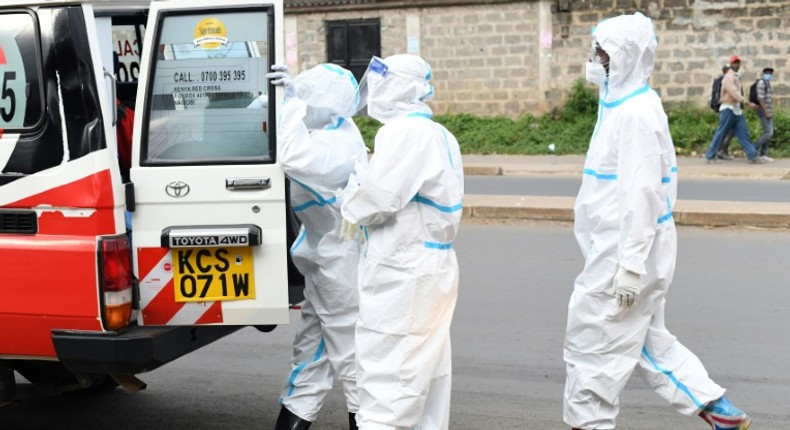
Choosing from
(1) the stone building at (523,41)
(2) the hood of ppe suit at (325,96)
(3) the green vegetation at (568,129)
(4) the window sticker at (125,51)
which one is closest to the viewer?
(2) the hood of ppe suit at (325,96)

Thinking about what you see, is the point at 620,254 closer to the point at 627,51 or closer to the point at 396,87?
the point at 627,51

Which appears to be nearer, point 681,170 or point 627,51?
point 627,51

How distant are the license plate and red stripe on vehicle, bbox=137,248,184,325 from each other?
3cm

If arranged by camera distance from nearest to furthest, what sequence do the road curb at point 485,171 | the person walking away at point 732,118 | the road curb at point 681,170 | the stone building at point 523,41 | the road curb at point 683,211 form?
the road curb at point 683,211 → the road curb at point 681,170 → the person walking away at point 732,118 → the road curb at point 485,171 → the stone building at point 523,41

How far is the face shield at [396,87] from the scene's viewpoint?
4.49 m

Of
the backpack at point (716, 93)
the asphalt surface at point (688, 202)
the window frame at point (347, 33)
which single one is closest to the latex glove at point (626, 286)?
the asphalt surface at point (688, 202)

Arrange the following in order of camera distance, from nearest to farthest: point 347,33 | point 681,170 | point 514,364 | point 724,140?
1. point 514,364
2. point 681,170
3. point 724,140
4. point 347,33

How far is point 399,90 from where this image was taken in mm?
4484

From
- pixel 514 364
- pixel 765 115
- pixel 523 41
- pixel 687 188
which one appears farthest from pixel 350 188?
pixel 523 41

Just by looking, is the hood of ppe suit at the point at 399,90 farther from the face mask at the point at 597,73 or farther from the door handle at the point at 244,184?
the face mask at the point at 597,73

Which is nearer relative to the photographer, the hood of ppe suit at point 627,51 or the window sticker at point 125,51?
the hood of ppe suit at point 627,51

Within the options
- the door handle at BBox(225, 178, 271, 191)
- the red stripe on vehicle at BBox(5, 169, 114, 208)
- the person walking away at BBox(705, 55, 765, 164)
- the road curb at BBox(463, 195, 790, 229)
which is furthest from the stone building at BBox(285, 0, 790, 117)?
the red stripe on vehicle at BBox(5, 169, 114, 208)

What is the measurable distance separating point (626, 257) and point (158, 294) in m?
1.98

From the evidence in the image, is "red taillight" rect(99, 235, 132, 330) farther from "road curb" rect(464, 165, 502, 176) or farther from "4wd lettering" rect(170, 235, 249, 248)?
"road curb" rect(464, 165, 502, 176)
